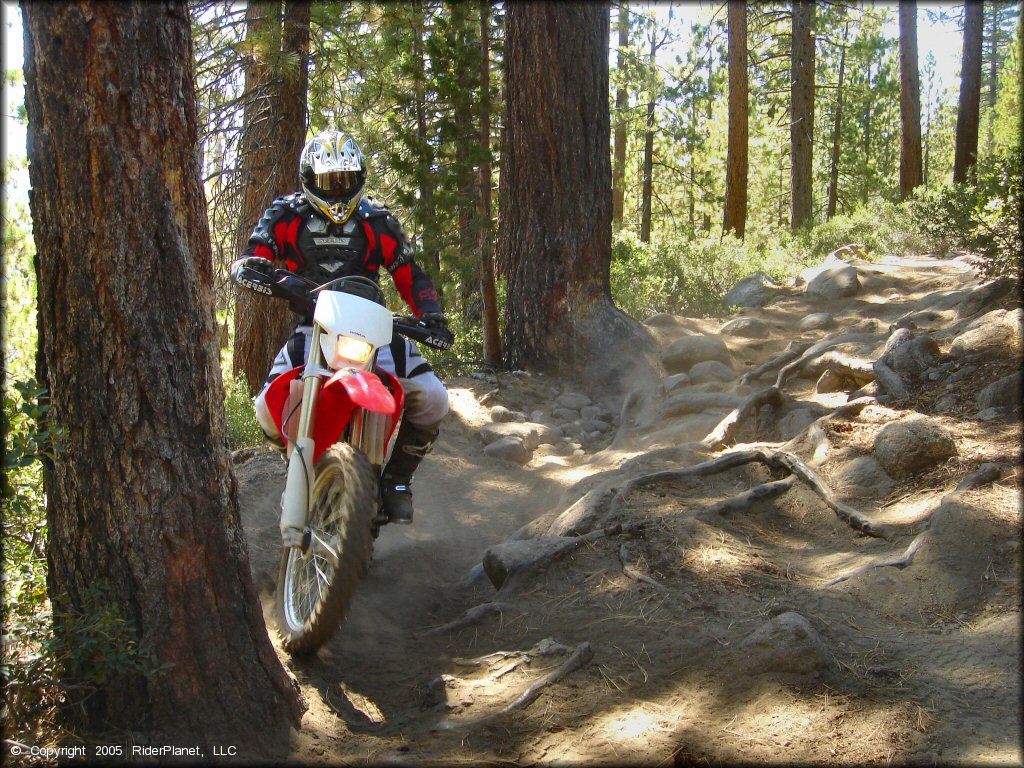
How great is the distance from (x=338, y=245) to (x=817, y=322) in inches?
278

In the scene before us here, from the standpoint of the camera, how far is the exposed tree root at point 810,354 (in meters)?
7.89

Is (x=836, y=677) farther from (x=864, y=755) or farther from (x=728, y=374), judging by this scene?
(x=728, y=374)

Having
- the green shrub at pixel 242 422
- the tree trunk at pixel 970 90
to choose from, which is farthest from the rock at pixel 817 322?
the tree trunk at pixel 970 90

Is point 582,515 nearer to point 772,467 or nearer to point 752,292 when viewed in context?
point 772,467

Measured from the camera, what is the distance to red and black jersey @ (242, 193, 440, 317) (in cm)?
499

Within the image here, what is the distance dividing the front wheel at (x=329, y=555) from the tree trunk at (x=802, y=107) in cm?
1779

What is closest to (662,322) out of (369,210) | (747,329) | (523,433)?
(747,329)

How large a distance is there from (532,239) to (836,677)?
679cm

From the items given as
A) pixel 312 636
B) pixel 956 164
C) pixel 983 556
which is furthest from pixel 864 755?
pixel 956 164

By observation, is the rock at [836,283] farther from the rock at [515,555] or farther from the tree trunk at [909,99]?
the rock at [515,555]

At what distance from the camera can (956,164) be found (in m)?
16.9

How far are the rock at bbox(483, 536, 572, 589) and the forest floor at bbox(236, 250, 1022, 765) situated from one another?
8cm

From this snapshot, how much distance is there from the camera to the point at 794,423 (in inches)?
272

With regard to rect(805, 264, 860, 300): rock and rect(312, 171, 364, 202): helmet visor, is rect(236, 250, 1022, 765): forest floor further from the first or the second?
rect(805, 264, 860, 300): rock
